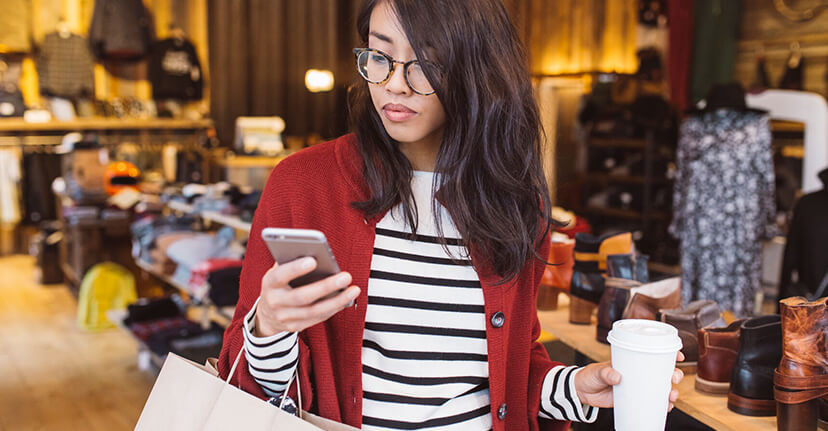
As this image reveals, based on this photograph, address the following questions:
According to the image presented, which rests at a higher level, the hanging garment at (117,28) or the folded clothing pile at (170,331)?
the hanging garment at (117,28)

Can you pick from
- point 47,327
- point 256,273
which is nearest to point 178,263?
point 47,327

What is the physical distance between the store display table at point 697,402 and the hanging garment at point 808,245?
203 centimetres

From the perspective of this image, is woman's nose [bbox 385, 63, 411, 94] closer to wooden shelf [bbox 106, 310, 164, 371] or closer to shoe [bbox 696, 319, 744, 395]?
shoe [bbox 696, 319, 744, 395]

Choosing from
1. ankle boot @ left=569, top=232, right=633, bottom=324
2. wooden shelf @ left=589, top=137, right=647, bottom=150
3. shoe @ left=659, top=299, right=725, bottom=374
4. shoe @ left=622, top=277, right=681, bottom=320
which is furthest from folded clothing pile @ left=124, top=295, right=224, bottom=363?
wooden shelf @ left=589, top=137, right=647, bottom=150

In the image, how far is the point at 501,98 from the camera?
126cm

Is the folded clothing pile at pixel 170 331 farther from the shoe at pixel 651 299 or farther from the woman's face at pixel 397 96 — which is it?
the woman's face at pixel 397 96

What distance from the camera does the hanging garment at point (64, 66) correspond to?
746cm

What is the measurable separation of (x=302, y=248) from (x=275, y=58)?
8017 mm

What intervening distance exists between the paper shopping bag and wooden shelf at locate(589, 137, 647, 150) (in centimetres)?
668

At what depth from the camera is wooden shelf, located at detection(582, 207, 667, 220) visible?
23.3ft

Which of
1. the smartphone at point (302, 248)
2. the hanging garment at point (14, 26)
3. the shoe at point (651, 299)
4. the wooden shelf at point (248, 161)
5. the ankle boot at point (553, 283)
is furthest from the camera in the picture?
the hanging garment at point (14, 26)

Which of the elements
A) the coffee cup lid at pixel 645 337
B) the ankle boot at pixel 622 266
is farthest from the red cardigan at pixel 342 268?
the ankle boot at pixel 622 266

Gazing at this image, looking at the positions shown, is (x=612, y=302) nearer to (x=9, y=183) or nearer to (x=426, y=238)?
(x=426, y=238)

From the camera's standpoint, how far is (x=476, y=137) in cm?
126
